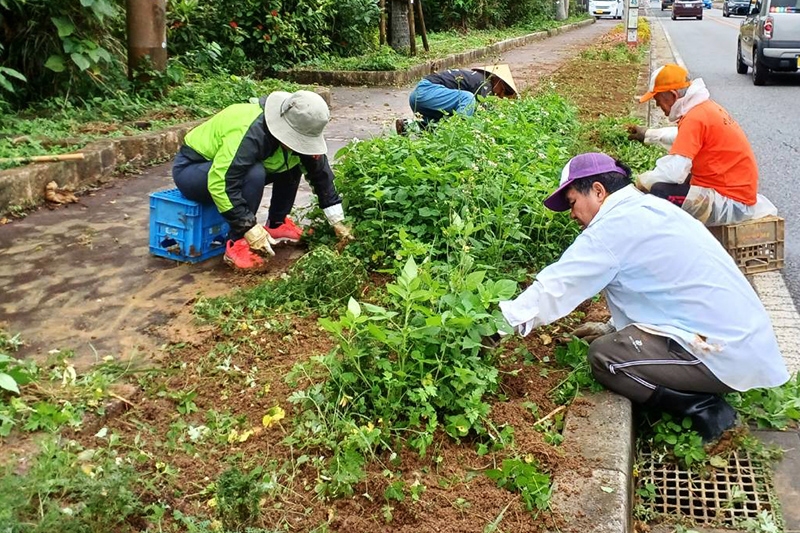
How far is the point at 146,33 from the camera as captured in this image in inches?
318

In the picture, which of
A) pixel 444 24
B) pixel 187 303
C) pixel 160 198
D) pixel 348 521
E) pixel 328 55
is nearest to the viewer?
pixel 348 521

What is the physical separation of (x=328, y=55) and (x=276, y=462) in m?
12.1

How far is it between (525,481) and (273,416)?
959 mm

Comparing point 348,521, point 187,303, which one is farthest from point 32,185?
point 348,521

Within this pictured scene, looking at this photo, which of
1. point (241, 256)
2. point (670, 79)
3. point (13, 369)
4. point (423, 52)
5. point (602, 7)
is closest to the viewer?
point (13, 369)

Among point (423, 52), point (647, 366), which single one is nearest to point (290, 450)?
point (647, 366)

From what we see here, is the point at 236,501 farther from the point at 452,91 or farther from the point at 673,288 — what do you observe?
the point at 452,91

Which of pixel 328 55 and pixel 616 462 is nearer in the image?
pixel 616 462

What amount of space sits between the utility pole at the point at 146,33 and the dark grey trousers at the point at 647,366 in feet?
21.0

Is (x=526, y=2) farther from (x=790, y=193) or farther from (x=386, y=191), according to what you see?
(x=386, y=191)

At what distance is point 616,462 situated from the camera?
2861 mm

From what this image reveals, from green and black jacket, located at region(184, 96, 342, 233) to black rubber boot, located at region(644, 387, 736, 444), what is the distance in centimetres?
240

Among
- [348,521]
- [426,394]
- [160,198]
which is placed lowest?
[348,521]

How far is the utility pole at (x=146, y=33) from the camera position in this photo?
7973mm
